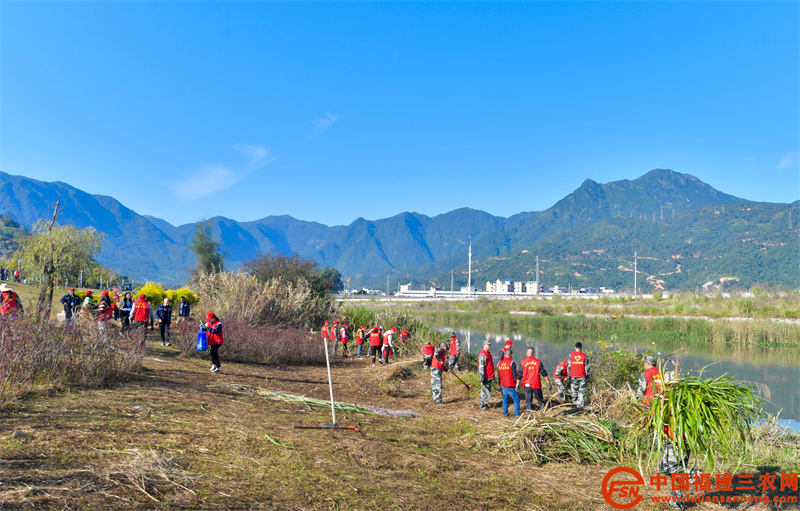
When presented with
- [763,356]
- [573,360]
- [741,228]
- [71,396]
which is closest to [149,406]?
[71,396]

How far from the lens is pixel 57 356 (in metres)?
7.00

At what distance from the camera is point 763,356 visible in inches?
995

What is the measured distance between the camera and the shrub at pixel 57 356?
619 centimetres

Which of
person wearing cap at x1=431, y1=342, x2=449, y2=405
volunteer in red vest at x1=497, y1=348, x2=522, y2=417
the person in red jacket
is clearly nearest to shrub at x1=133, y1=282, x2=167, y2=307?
the person in red jacket

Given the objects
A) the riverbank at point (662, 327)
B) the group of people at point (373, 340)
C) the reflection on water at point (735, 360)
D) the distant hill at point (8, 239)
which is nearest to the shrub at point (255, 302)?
the group of people at point (373, 340)

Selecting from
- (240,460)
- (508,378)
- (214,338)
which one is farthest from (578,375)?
(214,338)

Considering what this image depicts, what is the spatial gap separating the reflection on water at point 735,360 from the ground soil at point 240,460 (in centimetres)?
859

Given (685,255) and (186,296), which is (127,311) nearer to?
(186,296)

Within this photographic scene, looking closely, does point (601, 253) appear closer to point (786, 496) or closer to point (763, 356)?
point (763, 356)

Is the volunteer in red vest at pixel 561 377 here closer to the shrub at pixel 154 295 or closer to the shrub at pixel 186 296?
the shrub at pixel 186 296

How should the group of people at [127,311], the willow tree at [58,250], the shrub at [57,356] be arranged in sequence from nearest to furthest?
the shrub at [57,356], the group of people at [127,311], the willow tree at [58,250]

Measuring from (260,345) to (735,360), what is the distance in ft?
78.6

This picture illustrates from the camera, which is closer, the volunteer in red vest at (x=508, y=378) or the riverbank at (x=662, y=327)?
the volunteer in red vest at (x=508, y=378)

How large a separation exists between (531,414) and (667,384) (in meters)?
2.88
